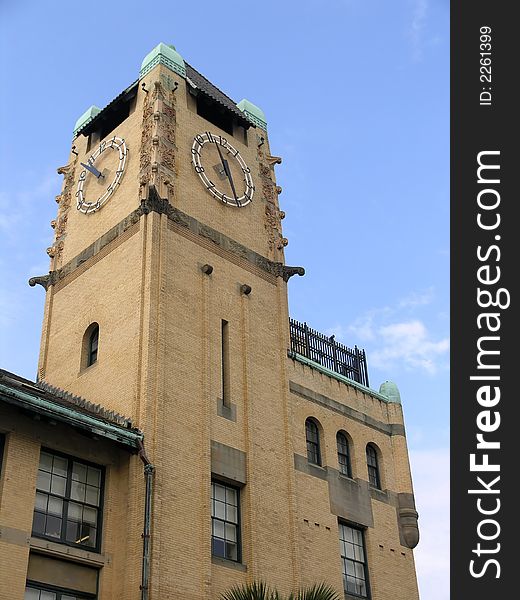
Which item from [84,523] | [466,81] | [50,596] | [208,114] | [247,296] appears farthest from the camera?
[208,114]

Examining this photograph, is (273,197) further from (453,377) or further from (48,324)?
(453,377)

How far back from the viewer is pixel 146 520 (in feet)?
81.6

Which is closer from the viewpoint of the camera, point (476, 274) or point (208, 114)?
point (476, 274)

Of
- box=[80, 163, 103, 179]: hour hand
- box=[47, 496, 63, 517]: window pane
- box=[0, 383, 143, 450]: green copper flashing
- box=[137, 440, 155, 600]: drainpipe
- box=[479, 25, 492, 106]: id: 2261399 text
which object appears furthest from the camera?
box=[80, 163, 103, 179]: hour hand

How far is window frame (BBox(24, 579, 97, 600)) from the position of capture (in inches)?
901

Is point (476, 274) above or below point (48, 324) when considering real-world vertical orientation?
below

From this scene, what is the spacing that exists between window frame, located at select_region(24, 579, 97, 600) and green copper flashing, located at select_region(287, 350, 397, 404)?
13.0 meters

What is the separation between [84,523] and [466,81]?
15913 mm

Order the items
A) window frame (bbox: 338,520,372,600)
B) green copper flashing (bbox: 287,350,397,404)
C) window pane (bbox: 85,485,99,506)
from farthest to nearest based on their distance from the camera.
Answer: green copper flashing (bbox: 287,350,397,404) → window frame (bbox: 338,520,372,600) → window pane (bbox: 85,485,99,506)

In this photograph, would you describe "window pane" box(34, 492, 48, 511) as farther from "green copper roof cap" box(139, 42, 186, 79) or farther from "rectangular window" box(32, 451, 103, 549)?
"green copper roof cap" box(139, 42, 186, 79)

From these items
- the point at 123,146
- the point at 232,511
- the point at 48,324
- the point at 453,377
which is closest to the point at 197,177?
the point at 123,146

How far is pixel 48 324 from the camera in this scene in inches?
1363

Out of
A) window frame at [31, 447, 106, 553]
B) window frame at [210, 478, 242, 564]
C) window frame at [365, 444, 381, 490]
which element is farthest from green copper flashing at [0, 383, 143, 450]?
window frame at [365, 444, 381, 490]

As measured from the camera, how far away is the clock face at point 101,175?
117 feet
